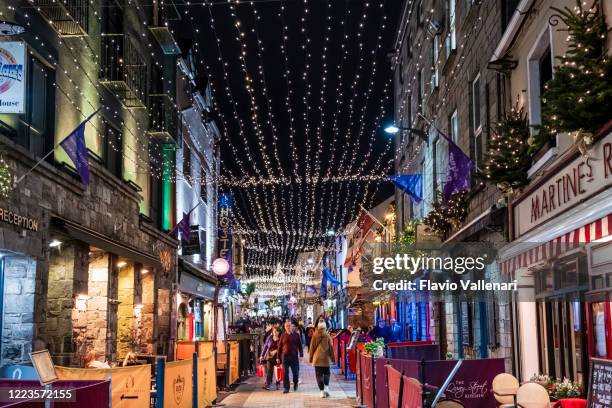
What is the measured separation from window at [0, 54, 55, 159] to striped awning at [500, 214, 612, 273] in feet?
28.6

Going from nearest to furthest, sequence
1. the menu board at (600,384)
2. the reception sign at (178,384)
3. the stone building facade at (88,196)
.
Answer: the menu board at (600,384), the reception sign at (178,384), the stone building facade at (88,196)

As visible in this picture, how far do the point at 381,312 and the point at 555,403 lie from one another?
3339cm

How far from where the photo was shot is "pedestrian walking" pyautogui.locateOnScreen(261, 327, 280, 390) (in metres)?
20.9

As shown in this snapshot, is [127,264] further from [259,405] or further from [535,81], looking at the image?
[535,81]

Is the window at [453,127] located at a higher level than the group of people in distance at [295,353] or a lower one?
higher

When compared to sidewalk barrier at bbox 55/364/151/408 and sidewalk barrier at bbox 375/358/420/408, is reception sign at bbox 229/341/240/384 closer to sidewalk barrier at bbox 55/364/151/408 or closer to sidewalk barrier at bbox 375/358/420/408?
sidewalk barrier at bbox 375/358/420/408

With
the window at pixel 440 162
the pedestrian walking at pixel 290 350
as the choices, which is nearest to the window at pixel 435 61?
the window at pixel 440 162

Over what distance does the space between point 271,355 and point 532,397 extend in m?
12.8

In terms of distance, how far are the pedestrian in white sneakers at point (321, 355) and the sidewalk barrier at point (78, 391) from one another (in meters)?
10.3

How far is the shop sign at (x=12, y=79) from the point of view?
37.8 ft

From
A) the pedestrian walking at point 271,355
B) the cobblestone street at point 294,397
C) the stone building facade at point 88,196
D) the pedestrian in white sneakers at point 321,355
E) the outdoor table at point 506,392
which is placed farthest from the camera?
the pedestrian walking at point 271,355

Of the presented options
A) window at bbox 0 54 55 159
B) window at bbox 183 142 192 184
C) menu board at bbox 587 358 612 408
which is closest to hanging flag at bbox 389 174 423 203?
window at bbox 183 142 192 184

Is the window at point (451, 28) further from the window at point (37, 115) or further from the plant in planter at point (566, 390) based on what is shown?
the plant in planter at point (566, 390)

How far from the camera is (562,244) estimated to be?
31.3 feet
